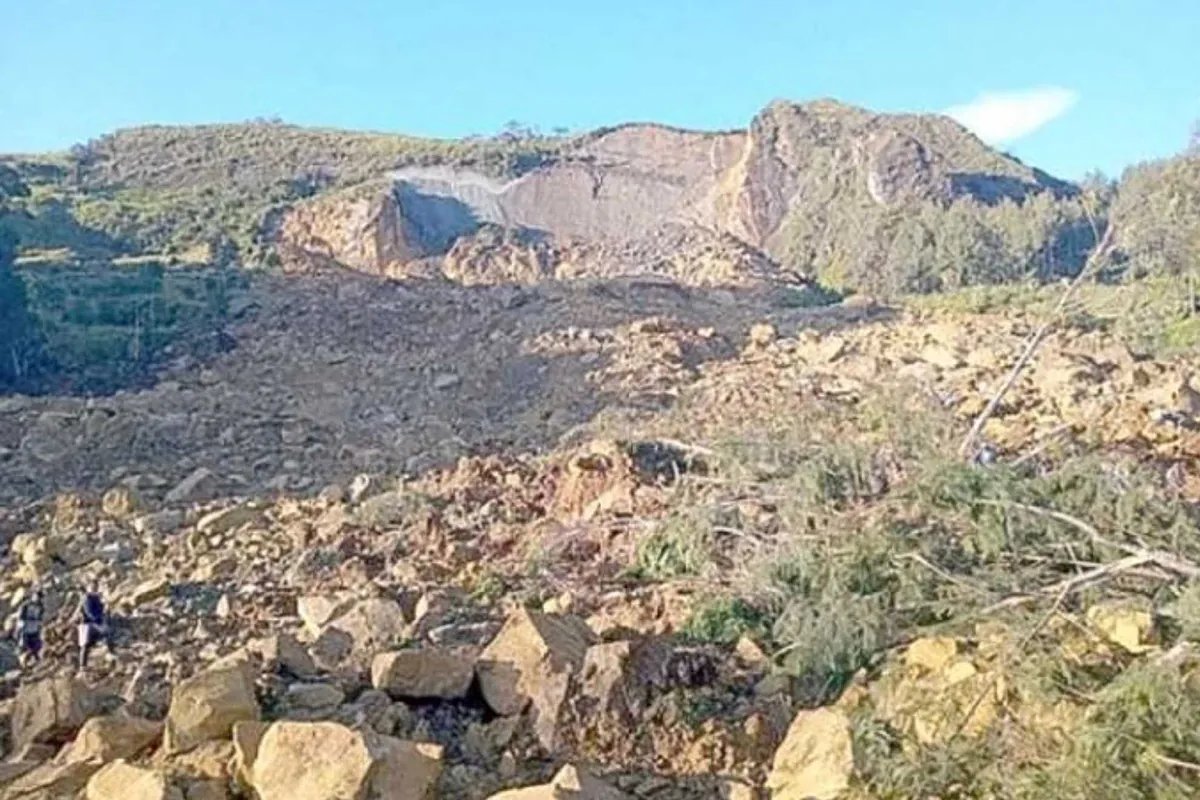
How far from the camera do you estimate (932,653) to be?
455 cm

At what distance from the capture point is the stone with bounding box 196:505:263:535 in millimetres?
9766

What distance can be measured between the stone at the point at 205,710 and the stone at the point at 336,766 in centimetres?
31

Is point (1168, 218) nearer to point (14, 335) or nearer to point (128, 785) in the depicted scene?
point (14, 335)

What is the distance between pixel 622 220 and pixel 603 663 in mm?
37111

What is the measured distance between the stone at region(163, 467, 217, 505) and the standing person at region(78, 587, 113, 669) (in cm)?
450

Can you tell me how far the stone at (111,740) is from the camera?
13.1 ft

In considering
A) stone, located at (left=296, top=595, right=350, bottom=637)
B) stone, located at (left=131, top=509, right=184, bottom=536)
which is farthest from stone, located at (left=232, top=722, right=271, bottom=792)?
stone, located at (left=131, top=509, right=184, bottom=536)

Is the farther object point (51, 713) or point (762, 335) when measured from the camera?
point (762, 335)

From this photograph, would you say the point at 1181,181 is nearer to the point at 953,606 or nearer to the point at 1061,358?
the point at 1061,358

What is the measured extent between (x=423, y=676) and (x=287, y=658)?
0.70 metres

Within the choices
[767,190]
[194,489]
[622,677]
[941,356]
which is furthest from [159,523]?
[767,190]

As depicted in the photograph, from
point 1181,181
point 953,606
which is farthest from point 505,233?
point 953,606

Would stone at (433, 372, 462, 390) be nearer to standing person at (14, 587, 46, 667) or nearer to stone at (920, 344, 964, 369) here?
stone at (920, 344, 964, 369)

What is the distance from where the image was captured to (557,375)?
18078 millimetres
